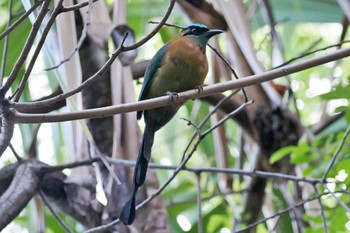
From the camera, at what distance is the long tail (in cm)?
171

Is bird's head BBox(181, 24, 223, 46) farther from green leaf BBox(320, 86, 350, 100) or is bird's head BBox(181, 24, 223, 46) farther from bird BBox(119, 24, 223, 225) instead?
green leaf BBox(320, 86, 350, 100)

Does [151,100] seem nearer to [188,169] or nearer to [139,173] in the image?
[139,173]

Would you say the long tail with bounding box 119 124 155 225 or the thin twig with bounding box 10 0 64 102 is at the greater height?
the thin twig with bounding box 10 0 64 102

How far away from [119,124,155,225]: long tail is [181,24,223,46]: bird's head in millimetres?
318

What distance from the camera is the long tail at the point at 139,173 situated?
5.60 feet

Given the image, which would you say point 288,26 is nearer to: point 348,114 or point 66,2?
point 348,114

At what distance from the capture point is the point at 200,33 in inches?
84.4

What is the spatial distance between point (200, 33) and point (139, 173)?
1.83 feet

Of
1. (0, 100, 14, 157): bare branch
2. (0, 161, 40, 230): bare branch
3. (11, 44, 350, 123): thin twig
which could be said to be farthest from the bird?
(0, 100, 14, 157): bare branch

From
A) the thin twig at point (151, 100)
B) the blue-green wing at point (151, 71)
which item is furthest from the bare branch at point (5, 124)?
the blue-green wing at point (151, 71)

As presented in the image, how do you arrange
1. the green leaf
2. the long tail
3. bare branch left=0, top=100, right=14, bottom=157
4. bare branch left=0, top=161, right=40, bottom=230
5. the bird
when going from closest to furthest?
bare branch left=0, top=100, right=14, bottom=157
the long tail
bare branch left=0, top=161, right=40, bottom=230
the bird
the green leaf

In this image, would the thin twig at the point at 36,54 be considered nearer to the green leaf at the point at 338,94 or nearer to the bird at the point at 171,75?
the bird at the point at 171,75

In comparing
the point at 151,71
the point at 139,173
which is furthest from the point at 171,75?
the point at 139,173

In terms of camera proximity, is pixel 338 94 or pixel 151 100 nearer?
pixel 151 100
